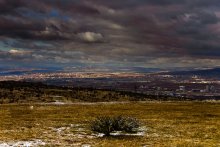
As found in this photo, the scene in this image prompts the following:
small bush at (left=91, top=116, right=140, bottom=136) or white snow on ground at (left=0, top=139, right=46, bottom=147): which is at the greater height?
small bush at (left=91, top=116, right=140, bottom=136)

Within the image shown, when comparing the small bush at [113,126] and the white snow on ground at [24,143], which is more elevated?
the small bush at [113,126]

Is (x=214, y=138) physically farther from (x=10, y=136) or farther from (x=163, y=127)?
(x=10, y=136)

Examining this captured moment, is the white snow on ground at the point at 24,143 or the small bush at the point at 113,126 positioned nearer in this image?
the white snow on ground at the point at 24,143

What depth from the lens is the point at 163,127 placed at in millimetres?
42406

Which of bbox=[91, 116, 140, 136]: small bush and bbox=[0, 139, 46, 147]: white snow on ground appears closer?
bbox=[0, 139, 46, 147]: white snow on ground

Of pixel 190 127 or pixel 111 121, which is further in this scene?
pixel 190 127

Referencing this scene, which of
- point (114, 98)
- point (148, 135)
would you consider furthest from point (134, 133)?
point (114, 98)

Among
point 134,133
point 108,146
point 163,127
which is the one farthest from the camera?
point 163,127

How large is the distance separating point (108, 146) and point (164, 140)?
18.9 feet

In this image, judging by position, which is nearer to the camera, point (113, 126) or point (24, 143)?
point (24, 143)

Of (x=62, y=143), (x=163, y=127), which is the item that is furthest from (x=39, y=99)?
(x=62, y=143)

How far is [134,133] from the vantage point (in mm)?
36562

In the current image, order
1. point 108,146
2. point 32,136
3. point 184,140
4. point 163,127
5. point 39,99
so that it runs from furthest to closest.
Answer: point 39,99 < point 163,127 < point 32,136 < point 184,140 < point 108,146

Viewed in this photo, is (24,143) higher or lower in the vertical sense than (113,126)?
lower
